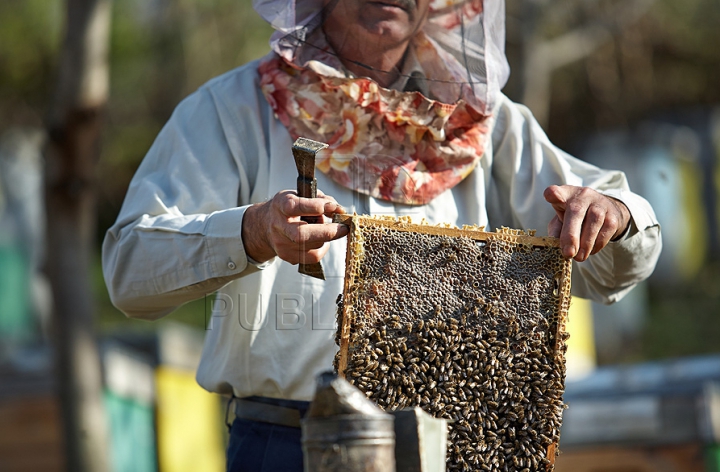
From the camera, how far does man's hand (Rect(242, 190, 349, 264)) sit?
72.6 inches

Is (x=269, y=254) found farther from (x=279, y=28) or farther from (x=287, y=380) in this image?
(x=279, y=28)

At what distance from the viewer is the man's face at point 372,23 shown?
2.37 meters

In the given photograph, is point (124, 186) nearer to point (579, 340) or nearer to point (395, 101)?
point (579, 340)

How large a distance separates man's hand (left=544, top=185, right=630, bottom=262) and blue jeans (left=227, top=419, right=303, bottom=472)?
0.89 metres

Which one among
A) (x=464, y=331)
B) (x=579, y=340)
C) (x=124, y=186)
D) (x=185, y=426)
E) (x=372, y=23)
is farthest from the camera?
(x=124, y=186)

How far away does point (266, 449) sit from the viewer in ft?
7.40

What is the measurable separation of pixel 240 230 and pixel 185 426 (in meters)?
4.11

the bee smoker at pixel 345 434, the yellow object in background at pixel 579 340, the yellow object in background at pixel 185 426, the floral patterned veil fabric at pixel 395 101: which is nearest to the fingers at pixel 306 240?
the floral patterned veil fabric at pixel 395 101

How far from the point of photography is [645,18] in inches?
477

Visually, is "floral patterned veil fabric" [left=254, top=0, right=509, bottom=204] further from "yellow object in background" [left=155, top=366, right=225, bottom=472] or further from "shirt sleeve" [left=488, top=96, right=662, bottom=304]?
"yellow object in background" [left=155, top=366, right=225, bottom=472]

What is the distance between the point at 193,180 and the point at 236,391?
0.60m

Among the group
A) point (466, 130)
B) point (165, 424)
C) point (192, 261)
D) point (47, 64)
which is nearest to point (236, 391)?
point (192, 261)

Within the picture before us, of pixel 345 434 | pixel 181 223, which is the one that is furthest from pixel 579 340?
pixel 345 434

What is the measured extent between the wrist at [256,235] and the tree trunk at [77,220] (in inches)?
97.0
